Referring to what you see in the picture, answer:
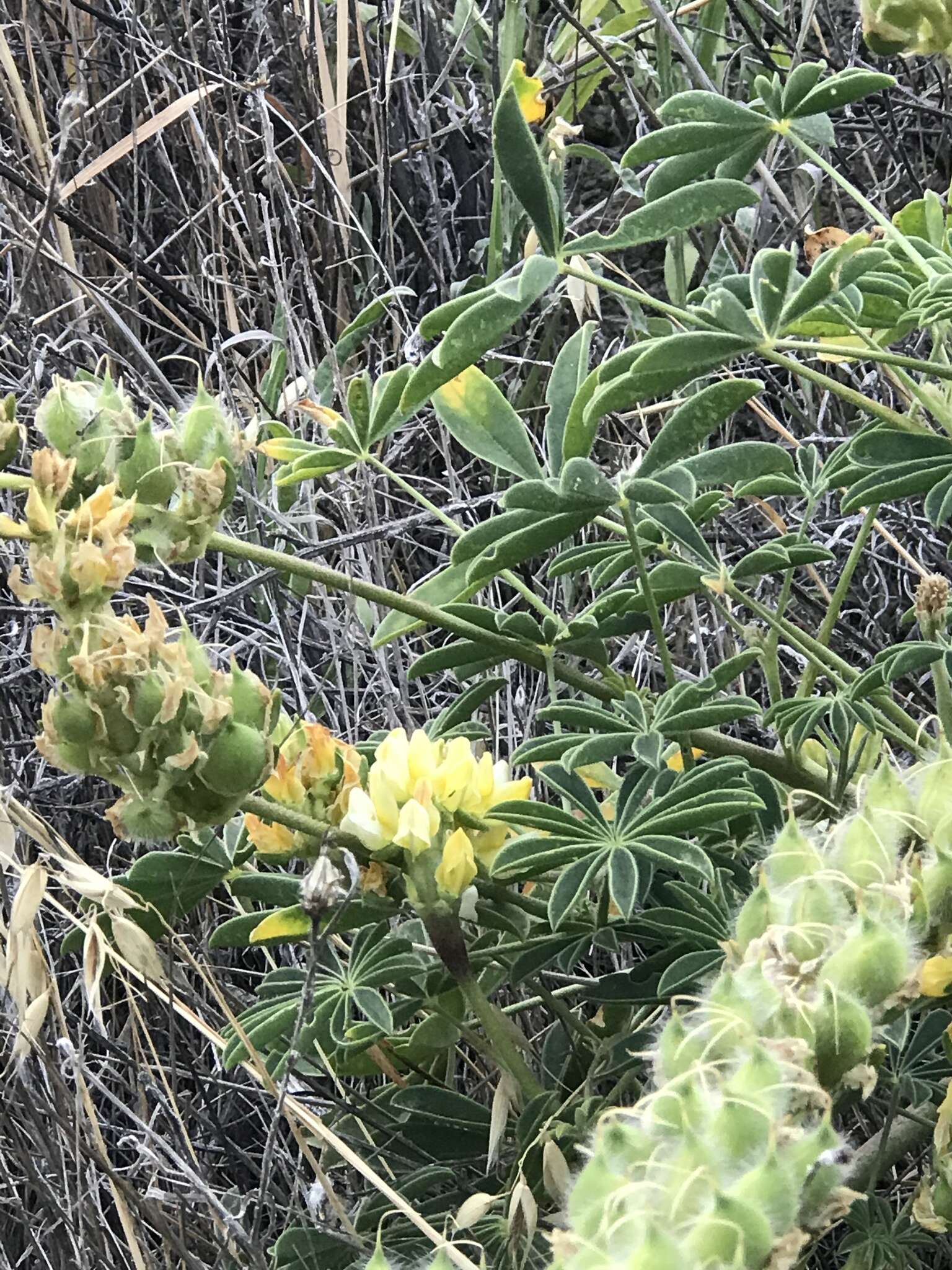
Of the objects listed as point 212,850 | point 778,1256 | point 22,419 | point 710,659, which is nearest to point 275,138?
point 22,419

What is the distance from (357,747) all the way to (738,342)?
394 mm

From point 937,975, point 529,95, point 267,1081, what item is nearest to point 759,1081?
point 937,975

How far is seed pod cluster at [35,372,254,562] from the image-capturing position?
0.73m

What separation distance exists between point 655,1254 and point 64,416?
1.78 ft

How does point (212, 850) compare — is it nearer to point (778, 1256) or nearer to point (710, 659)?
point (778, 1256)

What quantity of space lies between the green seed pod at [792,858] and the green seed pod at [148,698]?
0.29 meters

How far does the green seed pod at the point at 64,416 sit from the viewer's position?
28.7 inches

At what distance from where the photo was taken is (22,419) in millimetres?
1519

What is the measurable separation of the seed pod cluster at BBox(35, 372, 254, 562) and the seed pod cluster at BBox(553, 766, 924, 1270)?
0.39m

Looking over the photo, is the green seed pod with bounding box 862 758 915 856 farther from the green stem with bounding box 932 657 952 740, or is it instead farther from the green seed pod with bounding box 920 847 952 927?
the green stem with bounding box 932 657 952 740

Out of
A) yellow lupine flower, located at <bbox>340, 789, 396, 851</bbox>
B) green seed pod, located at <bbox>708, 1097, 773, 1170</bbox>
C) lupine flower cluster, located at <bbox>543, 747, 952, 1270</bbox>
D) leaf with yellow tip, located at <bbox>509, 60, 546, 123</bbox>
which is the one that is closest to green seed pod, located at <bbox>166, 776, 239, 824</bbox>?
yellow lupine flower, located at <bbox>340, 789, 396, 851</bbox>

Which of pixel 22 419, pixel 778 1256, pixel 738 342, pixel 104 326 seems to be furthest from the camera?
pixel 104 326

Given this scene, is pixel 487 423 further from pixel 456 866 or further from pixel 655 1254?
pixel 655 1254

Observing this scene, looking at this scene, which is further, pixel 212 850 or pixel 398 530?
pixel 398 530
